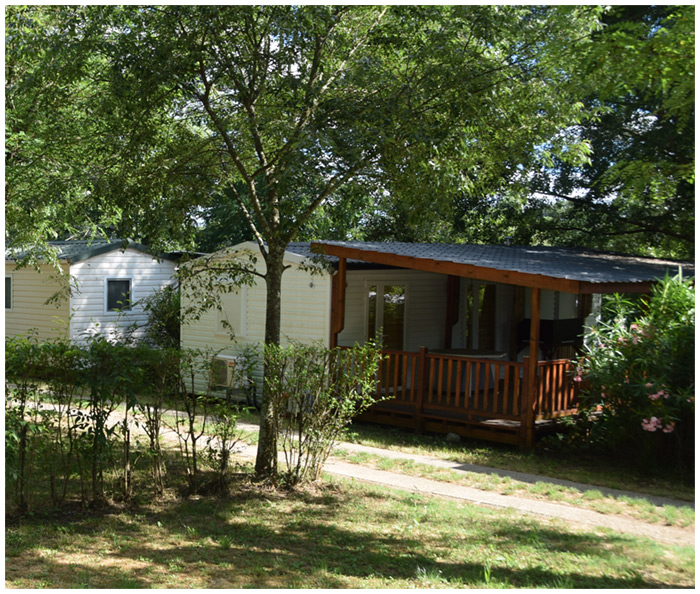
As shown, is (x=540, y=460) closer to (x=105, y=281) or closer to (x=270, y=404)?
(x=270, y=404)

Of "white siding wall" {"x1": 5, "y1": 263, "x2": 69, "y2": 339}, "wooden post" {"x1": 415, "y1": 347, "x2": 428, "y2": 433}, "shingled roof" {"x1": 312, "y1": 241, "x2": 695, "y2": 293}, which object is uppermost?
"shingled roof" {"x1": 312, "y1": 241, "x2": 695, "y2": 293}

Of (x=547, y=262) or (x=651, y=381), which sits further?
(x=547, y=262)

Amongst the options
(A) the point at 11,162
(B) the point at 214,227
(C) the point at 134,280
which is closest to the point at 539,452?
(A) the point at 11,162

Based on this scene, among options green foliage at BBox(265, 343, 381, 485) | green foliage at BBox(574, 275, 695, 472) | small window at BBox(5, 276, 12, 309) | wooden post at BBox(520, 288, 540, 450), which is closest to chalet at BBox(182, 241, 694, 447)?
wooden post at BBox(520, 288, 540, 450)

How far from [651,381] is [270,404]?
4348mm

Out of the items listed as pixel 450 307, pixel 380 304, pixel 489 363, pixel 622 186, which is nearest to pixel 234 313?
pixel 380 304

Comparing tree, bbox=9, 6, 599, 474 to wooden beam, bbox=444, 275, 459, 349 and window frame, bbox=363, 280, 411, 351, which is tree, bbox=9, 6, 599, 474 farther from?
wooden beam, bbox=444, 275, 459, 349

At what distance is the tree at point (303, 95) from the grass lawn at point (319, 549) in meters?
1.26

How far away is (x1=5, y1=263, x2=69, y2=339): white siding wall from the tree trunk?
1090 centimetres

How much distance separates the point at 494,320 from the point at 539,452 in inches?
204

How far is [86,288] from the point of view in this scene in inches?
666

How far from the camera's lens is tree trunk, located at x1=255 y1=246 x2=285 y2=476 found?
7.30 metres

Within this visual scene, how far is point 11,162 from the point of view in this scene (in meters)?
10.6

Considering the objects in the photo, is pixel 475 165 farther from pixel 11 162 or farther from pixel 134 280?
pixel 134 280
